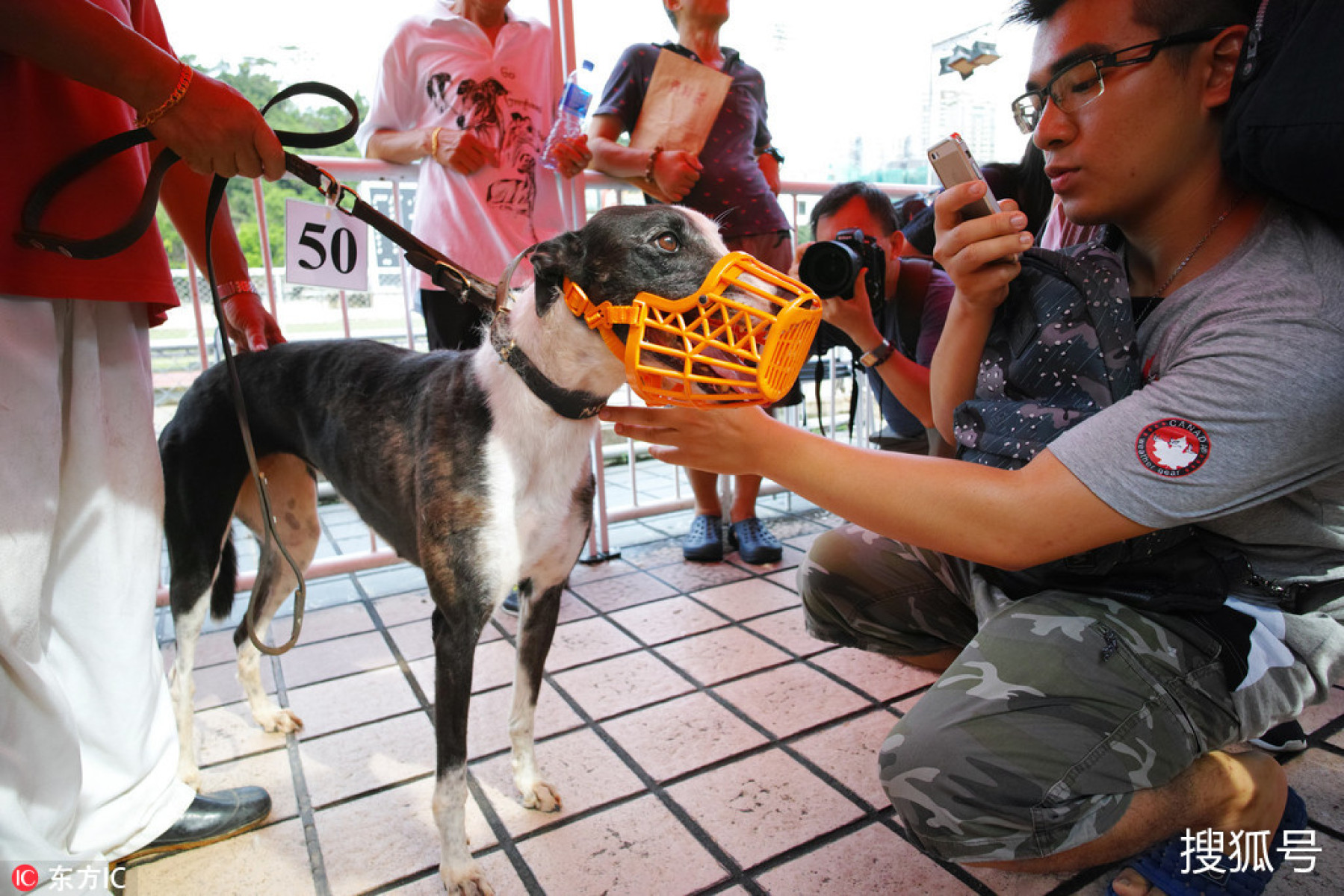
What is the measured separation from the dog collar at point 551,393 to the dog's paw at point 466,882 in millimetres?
964

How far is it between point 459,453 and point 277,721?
121cm

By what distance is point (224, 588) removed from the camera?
2150 mm

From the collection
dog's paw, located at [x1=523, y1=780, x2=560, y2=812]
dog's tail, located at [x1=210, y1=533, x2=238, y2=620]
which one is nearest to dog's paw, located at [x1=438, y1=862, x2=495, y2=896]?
dog's paw, located at [x1=523, y1=780, x2=560, y2=812]

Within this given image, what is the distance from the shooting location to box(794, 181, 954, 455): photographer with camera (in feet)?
5.63

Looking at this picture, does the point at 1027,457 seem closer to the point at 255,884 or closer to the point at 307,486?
the point at 255,884

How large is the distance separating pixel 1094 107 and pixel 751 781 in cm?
162

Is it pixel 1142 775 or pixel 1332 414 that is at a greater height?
pixel 1332 414

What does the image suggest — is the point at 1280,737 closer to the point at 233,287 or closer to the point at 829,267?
the point at 829,267

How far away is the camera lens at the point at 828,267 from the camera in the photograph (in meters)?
1.67

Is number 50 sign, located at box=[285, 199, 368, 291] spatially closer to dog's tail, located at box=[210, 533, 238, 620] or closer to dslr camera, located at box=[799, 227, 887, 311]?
dog's tail, located at box=[210, 533, 238, 620]

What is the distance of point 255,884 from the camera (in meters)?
1.62

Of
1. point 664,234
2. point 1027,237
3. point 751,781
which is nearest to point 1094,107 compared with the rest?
point 1027,237

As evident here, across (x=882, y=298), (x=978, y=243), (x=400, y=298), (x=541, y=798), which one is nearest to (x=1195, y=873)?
(x=978, y=243)

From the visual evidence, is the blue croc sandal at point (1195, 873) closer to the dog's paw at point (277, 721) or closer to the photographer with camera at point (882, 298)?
the photographer with camera at point (882, 298)
